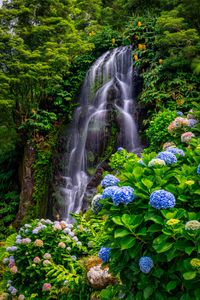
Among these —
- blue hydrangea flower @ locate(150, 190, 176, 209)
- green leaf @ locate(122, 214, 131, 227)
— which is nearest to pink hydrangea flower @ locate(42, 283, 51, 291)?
green leaf @ locate(122, 214, 131, 227)

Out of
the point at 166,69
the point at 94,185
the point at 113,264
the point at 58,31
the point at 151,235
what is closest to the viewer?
the point at 151,235

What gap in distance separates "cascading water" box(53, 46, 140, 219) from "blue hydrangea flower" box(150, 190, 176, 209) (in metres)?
6.99

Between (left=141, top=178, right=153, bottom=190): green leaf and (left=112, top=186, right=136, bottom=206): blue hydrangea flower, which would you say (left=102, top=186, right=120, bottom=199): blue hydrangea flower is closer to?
(left=112, top=186, right=136, bottom=206): blue hydrangea flower

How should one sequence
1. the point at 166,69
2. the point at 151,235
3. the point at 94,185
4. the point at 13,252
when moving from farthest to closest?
the point at 166,69 → the point at 94,185 → the point at 13,252 → the point at 151,235

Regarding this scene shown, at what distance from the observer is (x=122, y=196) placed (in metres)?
1.97

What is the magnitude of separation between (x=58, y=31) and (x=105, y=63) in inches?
76.5

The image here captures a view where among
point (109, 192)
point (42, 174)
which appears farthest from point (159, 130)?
point (42, 174)

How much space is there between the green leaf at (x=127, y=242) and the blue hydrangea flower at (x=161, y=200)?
224 millimetres

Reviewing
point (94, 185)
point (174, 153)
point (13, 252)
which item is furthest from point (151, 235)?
point (94, 185)

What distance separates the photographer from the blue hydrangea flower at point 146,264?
1882 mm

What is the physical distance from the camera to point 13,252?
3906 millimetres

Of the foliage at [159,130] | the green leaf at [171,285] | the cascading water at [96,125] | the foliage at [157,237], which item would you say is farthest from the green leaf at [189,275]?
the cascading water at [96,125]

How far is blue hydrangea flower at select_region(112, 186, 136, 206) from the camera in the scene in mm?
1965

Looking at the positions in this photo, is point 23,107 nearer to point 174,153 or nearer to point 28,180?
point 28,180
